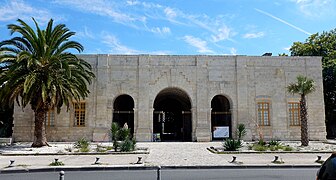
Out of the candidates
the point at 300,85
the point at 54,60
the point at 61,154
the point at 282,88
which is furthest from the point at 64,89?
the point at 282,88

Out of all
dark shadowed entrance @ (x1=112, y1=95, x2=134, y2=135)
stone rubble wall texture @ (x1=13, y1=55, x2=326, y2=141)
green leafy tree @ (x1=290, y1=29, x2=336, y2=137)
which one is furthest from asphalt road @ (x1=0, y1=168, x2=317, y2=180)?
green leafy tree @ (x1=290, y1=29, x2=336, y2=137)

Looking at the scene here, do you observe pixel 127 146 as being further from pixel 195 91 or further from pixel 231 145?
pixel 195 91

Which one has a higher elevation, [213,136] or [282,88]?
[282,88]

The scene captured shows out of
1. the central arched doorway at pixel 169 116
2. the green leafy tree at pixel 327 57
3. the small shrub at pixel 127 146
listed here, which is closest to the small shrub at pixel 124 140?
the small shrub at pixel 127 146

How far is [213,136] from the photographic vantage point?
26156 mm

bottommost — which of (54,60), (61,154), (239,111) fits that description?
(61,154)

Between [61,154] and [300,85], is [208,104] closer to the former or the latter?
[300,85]

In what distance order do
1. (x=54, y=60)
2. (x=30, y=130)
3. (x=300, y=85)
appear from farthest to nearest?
(x=30, y=130), (x=300, y=85), (x=54, y=60)

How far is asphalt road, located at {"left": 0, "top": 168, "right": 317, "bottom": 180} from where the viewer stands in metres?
9.95

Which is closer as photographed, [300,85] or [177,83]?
[300,85]

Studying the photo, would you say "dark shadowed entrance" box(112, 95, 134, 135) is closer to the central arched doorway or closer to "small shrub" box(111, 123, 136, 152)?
the central arched doorway

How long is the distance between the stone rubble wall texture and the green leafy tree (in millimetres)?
5905

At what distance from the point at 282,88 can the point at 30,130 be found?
21.6 meters

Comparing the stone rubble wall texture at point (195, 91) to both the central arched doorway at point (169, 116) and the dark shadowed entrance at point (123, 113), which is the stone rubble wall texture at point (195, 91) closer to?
the dark shadowed entrance at point (123, 113)
